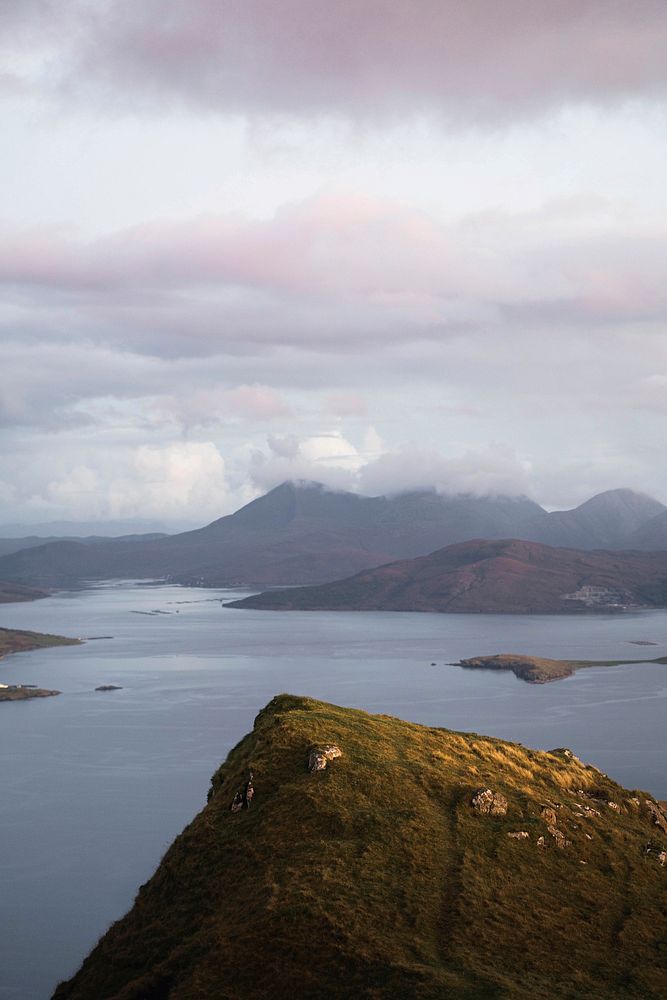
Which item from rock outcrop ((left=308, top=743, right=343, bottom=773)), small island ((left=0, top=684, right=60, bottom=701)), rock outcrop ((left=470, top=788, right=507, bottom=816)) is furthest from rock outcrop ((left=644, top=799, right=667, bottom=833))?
small island ((left=0, top=684, right=60, bottom=701))

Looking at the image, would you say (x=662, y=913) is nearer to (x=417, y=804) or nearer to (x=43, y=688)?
(x=417, y=804)

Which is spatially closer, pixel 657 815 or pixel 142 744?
pixel 657 815

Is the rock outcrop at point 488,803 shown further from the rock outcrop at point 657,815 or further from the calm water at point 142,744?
the calm water at point 142,744

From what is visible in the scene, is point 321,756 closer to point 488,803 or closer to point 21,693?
point 488,803

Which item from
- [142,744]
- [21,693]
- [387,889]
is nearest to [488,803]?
[387,889]

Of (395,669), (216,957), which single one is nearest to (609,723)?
(395,669)

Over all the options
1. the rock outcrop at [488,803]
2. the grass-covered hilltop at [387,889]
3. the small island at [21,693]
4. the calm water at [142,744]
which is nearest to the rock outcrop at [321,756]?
the grass-covered hilltop at [387,889]
